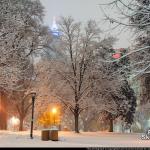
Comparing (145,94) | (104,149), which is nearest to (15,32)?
(145,94)

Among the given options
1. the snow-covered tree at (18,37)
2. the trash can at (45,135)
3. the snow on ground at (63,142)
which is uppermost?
the snow-covered tree at (18,37)

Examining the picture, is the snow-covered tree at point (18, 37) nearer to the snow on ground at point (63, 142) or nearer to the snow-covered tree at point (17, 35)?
the snow-covered tree at point (17, 35)

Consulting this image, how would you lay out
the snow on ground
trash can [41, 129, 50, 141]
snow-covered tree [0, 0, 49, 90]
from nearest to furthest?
1. the snow on ground
2. trash can [41, 129, 50, 141]
3. snow-covered tree [0, 0, 49, 90]

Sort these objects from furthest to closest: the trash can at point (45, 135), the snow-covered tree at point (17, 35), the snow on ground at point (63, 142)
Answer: the snow-covered tree at point (17, 35)
the trash can at point (45, 135)
the snow on ground at point (63, 142)

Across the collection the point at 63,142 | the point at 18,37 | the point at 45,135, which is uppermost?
the point at 18,37

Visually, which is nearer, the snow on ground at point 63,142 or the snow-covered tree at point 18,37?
the snow on ground at point 63,142

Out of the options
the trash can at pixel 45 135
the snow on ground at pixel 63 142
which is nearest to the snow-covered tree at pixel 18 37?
the snow on ground at pixel 63 142

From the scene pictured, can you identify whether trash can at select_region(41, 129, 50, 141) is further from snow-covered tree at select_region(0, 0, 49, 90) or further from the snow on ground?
snow-covered tree at select_region(0, 0, 49, 90)

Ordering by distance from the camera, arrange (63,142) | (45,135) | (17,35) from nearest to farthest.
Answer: (63,142), (45,135), (17,35)

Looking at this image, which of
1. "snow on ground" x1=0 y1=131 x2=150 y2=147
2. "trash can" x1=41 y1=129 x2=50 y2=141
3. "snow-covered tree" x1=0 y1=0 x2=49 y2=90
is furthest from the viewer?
"snow-covered tree" x1=0 y1=0 x2=49 y2=90

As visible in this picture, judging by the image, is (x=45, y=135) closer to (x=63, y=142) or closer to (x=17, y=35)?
(x=63, y=142)

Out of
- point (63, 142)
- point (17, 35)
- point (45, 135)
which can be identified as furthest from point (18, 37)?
point (63, 142)

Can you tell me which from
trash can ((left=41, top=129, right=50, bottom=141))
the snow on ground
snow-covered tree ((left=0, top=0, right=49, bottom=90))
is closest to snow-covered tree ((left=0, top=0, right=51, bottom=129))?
snow-covered tree ((left=0, top=0, right=49, bottom=90))

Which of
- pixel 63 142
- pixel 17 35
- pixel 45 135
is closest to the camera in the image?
pixel 63 142
